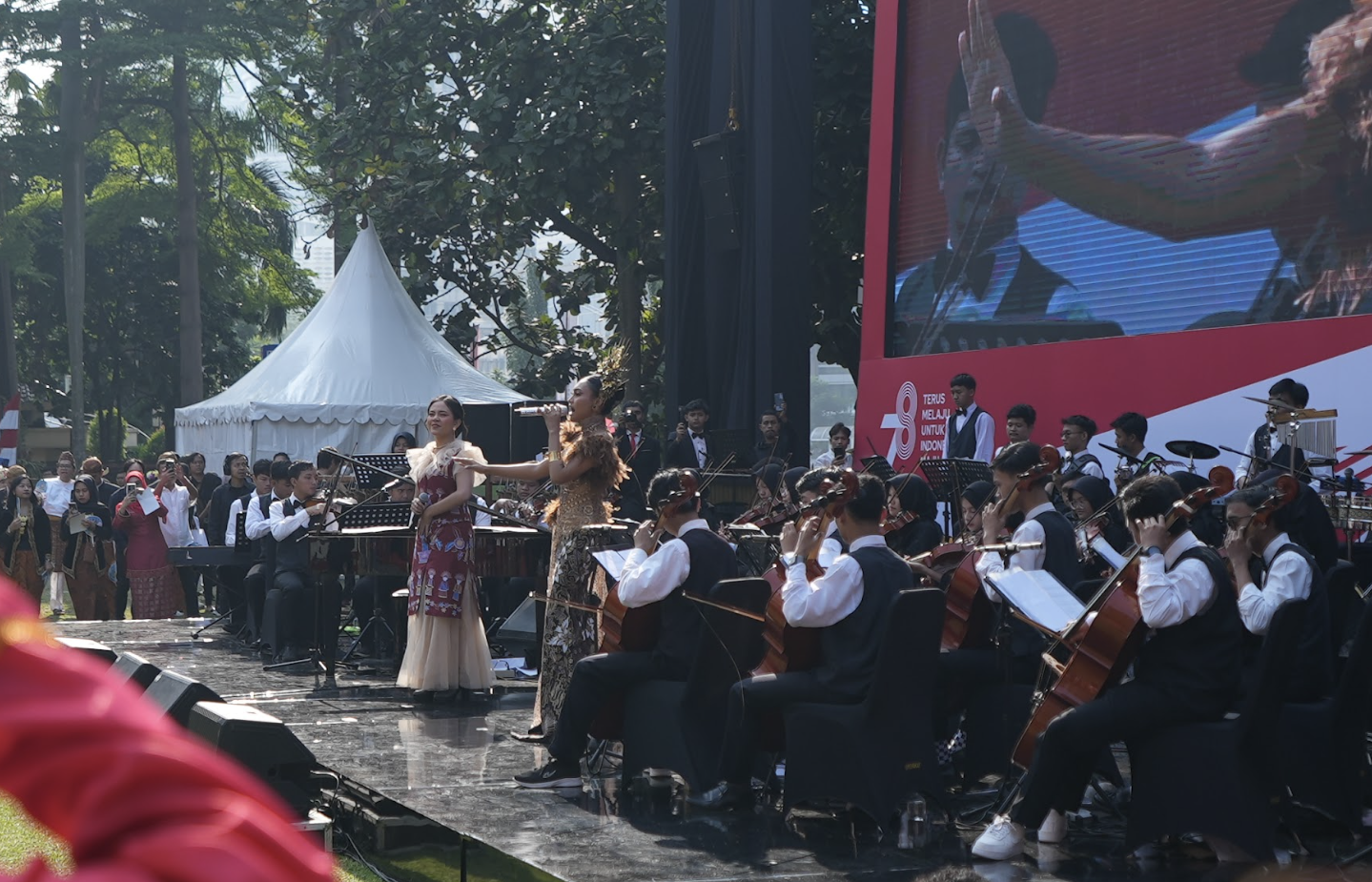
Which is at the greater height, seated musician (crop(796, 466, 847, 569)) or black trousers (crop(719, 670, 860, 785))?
seated musician (crop(796, 466, 847, 569))

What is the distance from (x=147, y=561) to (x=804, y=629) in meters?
10.9

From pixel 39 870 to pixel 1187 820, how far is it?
514 centimetres

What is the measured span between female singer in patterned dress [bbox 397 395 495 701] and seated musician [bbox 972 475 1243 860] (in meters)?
4.71

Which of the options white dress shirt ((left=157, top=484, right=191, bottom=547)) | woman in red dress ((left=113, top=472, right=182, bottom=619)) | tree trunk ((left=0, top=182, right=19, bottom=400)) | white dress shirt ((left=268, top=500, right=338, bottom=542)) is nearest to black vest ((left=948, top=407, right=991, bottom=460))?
white dress shirt ((left=268, top=500, right=338, bottom=542))

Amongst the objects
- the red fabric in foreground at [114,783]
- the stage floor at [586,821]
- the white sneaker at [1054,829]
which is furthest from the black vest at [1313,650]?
the red fabric in foreground at [114,783]

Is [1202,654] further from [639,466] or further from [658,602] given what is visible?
[639,466]

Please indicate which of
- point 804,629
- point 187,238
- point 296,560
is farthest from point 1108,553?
point 187,238

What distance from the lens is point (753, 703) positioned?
22.1ft

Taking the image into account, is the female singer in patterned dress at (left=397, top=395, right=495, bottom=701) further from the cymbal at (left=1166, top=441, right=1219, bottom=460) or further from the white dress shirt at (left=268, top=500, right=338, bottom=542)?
the cymbal at (left=1166, top=441, right=1219, bottom=460)

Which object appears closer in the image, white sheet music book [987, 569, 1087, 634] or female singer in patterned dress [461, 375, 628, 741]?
white sheet music book [987, 569, 1087, 634]

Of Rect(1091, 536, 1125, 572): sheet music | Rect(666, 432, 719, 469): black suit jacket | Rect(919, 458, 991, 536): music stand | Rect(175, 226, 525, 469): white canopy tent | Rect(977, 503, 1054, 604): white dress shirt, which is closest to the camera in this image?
Rect(1091, 536, 1125, 572): sheet music

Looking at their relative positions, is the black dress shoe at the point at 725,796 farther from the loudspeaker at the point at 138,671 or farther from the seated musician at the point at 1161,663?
the loudspeaker at the point at 138,671

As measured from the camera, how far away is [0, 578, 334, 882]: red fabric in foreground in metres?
1.07

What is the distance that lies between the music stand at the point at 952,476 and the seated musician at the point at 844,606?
2.51 meters
